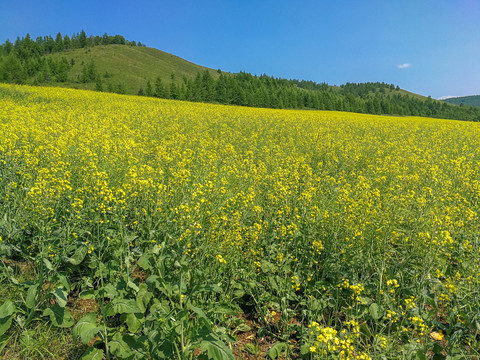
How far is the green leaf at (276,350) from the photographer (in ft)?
8.12

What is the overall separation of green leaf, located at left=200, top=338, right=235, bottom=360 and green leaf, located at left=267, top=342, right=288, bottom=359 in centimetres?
93

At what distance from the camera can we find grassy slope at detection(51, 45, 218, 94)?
259ft

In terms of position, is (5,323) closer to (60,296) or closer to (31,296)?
(31,296)

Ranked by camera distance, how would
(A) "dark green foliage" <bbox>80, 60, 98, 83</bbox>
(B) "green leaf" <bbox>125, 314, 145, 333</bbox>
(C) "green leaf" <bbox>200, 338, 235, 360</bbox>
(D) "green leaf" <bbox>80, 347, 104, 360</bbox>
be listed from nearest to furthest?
(C) "green leaf" <bbox>200, 338, 235, 360</bbox> → (D) "green leaf" <bbox>80, 347, 104, 360</bbox> → (B) "green leaf" <bbox>125, 314, 145, 333</bbox> → (A) "dark green foliage" <bbox>80, 60, 98, 83</bbox>

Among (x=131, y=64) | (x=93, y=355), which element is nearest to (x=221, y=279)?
(x=93, y=355)

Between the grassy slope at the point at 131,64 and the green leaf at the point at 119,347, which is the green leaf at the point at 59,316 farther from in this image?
the grassy slope at the point at 131,64

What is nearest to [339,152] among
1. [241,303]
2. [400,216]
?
[400,216]

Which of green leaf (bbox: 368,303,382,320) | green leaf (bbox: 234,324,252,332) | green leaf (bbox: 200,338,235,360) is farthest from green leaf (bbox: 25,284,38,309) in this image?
green leaf (bbox: 368,303,382,320)

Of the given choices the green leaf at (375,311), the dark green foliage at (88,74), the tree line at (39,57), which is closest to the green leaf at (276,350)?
the green leaf at (375,311)

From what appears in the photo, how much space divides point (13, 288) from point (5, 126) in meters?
6.66

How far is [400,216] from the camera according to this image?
3.53 meters

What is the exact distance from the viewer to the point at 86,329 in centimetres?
197

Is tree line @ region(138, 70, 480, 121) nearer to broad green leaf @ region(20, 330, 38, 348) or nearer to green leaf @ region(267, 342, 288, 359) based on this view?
broad green leaf @ region(20, 330, 38, 348)

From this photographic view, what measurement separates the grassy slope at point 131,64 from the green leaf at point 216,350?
77.9 meters
